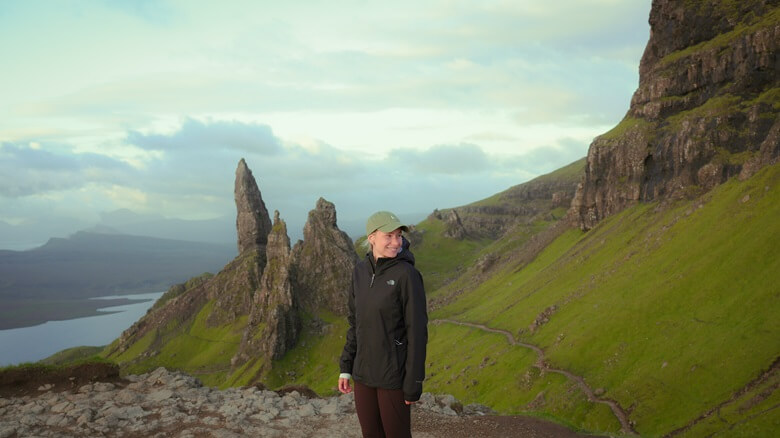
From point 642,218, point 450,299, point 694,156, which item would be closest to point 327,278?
point 450,299

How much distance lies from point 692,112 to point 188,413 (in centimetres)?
15707

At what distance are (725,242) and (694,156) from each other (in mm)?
58208

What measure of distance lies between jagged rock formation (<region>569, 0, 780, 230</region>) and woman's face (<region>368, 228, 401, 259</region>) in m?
112

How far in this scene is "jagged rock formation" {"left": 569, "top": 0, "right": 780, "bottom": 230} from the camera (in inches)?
4756

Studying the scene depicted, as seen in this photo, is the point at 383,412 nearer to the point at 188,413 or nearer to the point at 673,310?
the point at 188,413

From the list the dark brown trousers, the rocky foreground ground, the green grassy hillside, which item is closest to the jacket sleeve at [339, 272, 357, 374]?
the dark brown trousers

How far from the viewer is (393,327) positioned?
12.3 m

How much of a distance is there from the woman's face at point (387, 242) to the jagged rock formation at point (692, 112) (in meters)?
112

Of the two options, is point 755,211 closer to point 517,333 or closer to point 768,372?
point 768,372

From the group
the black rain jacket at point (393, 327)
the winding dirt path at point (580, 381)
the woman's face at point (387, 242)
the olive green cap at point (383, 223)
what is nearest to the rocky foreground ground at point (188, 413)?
the black rain jacket at point (393, 327)

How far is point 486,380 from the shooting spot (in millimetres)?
90688

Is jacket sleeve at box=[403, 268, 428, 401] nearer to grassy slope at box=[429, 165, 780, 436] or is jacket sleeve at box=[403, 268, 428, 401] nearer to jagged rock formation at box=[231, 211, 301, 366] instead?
grassy slope at box=[429, 165, 780, 436]

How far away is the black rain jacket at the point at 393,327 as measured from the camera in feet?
39.1

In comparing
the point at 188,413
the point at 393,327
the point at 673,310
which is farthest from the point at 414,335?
the point at 673,310
